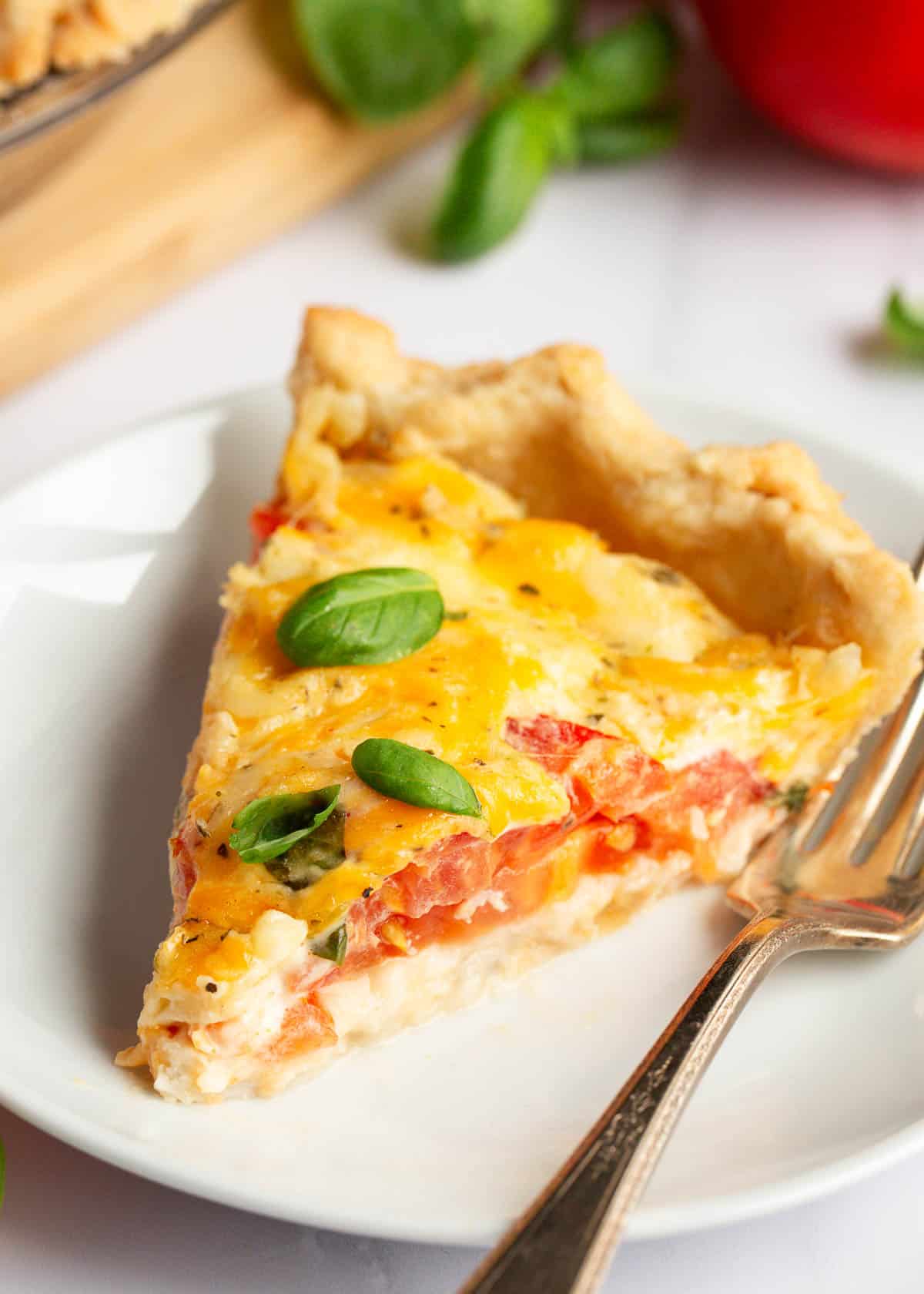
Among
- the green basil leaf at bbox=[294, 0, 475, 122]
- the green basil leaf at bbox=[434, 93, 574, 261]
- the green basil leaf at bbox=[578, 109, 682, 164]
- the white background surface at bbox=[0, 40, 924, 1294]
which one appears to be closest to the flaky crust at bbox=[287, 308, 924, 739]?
the white background surface at bbox=[0, 40, 924, 1294]

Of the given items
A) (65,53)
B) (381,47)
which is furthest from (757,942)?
(381,47)

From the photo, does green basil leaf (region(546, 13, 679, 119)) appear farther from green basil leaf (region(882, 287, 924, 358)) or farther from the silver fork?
the silver fork

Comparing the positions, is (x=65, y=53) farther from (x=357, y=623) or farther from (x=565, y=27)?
(x=357, y=623)

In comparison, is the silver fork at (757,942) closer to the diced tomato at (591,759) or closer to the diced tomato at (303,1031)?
the diced tomato at (591,759)

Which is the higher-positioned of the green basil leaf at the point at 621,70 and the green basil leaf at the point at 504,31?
the green basil leaf at the point at 504,31

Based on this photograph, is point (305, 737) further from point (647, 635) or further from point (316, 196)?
point (316, 196)

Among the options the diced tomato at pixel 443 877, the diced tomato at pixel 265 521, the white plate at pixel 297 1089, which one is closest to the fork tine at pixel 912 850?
the white plate at pixel 297 1089

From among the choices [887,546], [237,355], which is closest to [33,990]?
[887,546]
